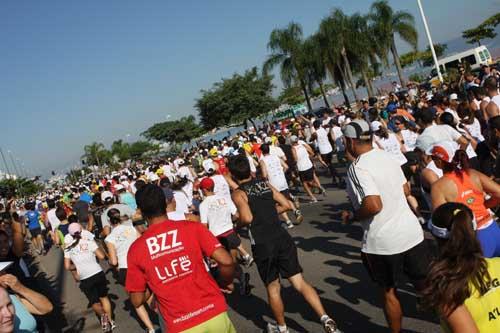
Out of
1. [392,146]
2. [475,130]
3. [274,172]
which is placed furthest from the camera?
[274,172]

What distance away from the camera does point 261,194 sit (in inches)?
187

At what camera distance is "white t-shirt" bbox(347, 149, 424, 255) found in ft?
Answer: 12.0

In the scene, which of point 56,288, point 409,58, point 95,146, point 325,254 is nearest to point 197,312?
point 325,254

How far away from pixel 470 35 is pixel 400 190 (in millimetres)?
49195

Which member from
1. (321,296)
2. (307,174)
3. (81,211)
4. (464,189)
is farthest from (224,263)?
(81,211)

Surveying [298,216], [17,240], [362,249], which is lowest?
[298,216]

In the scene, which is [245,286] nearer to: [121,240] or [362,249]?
[121,240]

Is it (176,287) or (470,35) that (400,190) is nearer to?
(176,287)

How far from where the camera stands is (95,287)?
677 centimetres

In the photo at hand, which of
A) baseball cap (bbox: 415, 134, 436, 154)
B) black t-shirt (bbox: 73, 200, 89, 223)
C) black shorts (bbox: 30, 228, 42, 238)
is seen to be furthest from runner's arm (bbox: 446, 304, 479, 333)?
black shorts (bbox: 30, 228, 42, 238)

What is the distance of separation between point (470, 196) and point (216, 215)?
3900 mm

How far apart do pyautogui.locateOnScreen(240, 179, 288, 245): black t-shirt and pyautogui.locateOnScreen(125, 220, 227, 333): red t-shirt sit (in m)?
1.63

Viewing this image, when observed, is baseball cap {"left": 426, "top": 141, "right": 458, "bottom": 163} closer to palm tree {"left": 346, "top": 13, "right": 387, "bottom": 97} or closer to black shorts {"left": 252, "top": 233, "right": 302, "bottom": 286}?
black shorts {"left": 252, "top": 233, "right": 302, "bottom": 286}

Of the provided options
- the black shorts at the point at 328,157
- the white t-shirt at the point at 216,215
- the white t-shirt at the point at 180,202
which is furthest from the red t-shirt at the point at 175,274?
the black shorts at the point at 328,157
